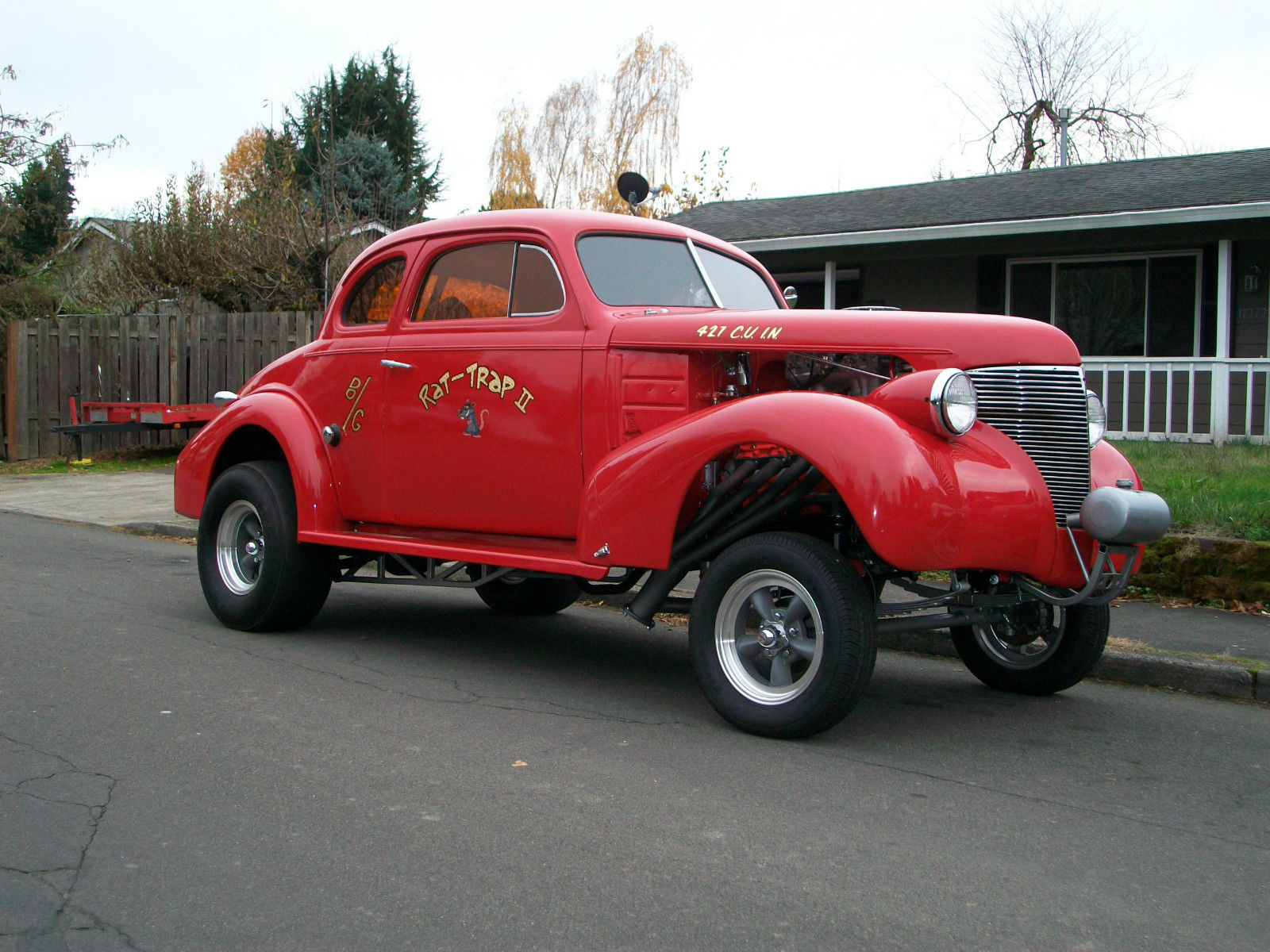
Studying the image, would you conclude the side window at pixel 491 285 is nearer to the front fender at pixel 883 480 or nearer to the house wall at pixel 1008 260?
the front fender at pixel 883 480

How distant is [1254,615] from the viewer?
666cm

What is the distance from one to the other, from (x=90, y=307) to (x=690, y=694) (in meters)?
21.1

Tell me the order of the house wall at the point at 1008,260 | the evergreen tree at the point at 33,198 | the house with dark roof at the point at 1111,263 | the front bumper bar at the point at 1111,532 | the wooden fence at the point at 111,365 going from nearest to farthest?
the front bumper bar at the point at 1111,532
the house with dark roof at the point at 1111,263
the house wall at the point at 1008,260
the wooden fence at the point at 111,365
the evergreen tree at the point at 33,198

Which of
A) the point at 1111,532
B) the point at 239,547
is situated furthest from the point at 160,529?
the point at 1111,532

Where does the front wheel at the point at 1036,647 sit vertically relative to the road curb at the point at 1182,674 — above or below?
above

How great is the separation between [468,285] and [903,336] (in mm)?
2335

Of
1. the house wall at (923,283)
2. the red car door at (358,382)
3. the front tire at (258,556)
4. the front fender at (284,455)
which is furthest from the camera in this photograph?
the house wall at (923,283)

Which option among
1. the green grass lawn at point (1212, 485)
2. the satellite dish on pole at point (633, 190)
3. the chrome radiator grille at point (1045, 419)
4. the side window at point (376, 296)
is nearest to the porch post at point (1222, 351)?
the green grass lawn at point (1212, 485)

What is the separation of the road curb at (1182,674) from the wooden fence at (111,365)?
13.3 m

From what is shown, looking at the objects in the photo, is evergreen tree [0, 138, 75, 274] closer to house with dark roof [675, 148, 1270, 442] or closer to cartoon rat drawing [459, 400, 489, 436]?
house with dark roof [675, 148, 1270, 442]

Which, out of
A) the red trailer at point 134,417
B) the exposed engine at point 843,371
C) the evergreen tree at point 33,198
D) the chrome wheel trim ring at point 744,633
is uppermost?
the evergreen tree at point 33,198

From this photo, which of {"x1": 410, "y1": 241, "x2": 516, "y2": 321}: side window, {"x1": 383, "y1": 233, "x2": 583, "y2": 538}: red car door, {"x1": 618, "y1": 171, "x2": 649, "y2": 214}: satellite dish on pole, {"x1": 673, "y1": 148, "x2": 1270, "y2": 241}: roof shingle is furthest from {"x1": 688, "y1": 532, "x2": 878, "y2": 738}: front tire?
{"x1": 673, "y1": 148, "x2": 1270, "y2": 241}: roof shingle

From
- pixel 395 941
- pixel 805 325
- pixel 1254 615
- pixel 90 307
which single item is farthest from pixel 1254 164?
pixel 90 307

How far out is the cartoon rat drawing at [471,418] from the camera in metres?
5.57
